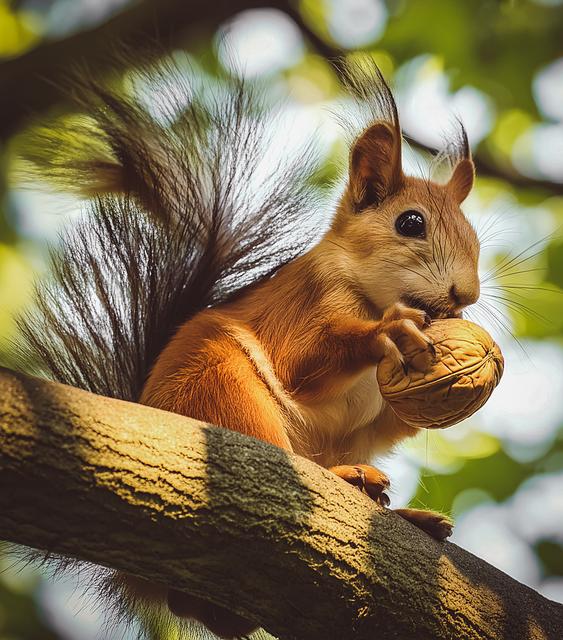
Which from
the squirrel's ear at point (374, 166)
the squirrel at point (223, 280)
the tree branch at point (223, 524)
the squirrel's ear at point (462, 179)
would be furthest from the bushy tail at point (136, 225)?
the tree branch at point (223, 524)

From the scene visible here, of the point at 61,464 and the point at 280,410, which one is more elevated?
the point at 280,410

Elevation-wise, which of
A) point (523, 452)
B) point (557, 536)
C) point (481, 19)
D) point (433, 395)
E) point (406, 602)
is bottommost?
point (406, 602)

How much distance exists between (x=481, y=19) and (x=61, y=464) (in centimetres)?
312

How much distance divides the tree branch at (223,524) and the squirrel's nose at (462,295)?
0.70m

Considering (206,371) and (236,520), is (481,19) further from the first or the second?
A: (236,520)

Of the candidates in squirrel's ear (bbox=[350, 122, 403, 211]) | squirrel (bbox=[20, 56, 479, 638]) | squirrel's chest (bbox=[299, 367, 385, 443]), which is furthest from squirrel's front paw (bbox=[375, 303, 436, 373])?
squirrel's ear (bbox=[350, 122, 403, 211])

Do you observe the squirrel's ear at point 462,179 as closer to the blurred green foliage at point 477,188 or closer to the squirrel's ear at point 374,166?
the squirrel's ear at point 374,166

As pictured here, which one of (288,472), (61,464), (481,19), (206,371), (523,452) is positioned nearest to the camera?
(61,464)

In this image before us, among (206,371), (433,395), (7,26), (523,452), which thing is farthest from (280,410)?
(7,26)

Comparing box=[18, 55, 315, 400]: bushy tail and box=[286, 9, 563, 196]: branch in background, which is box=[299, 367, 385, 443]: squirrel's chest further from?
box=[286, 9, 563, 196]: branch in background

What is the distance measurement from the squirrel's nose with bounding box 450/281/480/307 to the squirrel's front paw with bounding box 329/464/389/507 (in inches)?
20.9

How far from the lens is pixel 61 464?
1462 millimetres

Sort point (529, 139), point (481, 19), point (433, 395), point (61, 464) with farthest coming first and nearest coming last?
point (529, 139)
point (481, 19)
point (433, 395)
point (61, 464)

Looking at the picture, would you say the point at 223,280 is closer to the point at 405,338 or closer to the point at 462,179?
the point at 405,338
